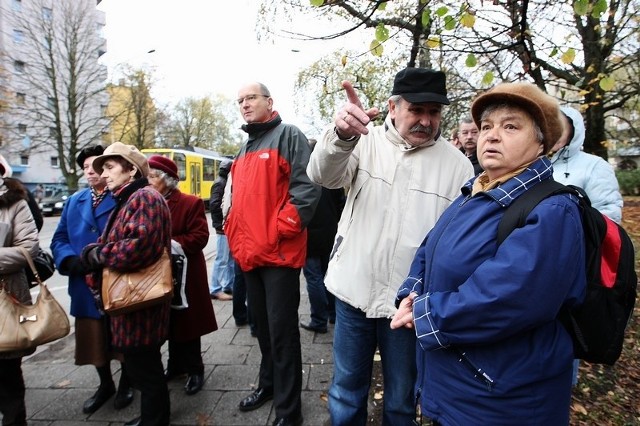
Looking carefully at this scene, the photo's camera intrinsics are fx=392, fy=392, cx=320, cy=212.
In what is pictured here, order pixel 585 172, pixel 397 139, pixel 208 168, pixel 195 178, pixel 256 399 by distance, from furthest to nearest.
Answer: pixel 208 168
pixel 195 178
pixel 256 399
pixel 585 172
pixel 397 139

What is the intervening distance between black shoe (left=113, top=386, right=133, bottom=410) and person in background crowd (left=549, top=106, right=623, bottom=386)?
3546 mm

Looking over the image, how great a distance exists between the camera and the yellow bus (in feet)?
68.8

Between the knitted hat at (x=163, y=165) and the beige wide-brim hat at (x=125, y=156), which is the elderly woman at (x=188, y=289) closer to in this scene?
the knitted hat at (x=163, y=165)

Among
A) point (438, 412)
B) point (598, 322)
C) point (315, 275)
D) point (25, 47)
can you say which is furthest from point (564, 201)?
point (25, 47)

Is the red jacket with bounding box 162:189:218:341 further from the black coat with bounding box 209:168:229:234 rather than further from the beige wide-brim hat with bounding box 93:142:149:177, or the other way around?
the black coat with bounding box 209:168:229:234

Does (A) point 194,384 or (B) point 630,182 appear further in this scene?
(B) point 630,182

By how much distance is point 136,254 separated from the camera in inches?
89.7

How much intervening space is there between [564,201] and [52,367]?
4228mm

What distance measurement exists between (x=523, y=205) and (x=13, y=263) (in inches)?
116

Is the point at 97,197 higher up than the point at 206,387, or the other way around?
the point at 97,197

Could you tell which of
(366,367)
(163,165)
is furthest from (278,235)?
(163,165)

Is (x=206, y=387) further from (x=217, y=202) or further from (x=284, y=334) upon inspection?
(x=217, y=202)

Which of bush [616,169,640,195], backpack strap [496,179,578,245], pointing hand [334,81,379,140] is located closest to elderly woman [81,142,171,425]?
pointing hand [334,81,379,140]

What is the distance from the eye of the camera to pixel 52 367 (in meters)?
3.58
